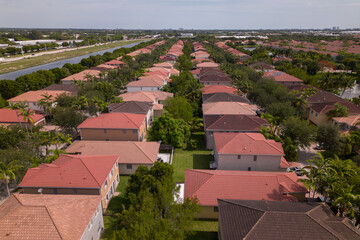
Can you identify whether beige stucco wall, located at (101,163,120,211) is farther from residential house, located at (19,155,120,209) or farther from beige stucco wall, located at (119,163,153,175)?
beige stucco wall, located at (119,163,153,175)

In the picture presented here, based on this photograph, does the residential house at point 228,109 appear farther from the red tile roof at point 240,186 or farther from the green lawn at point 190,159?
the red tile roof at point 240,186

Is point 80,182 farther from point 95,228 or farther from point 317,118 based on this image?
point 317,118

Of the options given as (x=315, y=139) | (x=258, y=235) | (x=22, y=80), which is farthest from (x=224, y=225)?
(x=22, y=80)

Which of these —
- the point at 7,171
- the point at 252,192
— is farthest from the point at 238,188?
the point at 7,171

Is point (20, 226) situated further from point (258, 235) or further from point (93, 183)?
point (258, 235)

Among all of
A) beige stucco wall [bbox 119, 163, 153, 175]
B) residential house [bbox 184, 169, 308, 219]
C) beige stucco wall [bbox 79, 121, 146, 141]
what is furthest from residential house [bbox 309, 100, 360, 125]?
beige stucco wall [bbox 119, 163, 153, 175]

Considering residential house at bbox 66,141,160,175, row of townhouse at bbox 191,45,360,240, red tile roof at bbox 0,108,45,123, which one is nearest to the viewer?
row of townhouse at bbox 191,45,360,240

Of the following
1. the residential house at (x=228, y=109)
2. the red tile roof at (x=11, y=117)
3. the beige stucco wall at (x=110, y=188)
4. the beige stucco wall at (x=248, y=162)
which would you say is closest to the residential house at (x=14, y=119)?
the red tile roof at (x=11, y=117)
